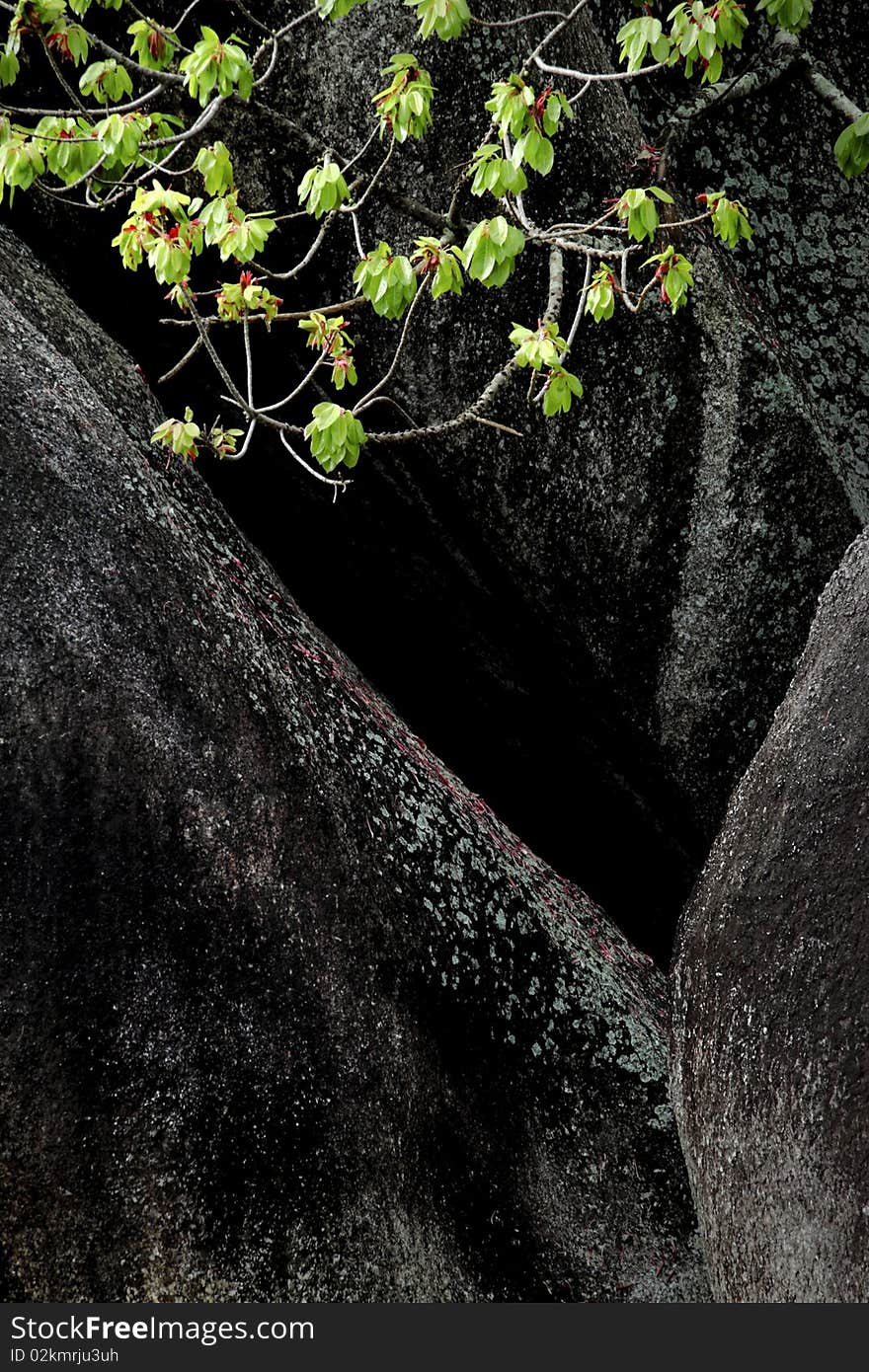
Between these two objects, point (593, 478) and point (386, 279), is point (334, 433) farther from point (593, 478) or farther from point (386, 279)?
point (593, 478)

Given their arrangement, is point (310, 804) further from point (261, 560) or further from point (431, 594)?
point (431, 594)

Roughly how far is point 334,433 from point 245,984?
165 centimetres

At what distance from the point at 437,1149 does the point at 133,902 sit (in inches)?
46.4

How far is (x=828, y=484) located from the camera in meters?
5.02

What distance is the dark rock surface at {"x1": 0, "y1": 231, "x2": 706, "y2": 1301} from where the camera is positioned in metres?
3.38

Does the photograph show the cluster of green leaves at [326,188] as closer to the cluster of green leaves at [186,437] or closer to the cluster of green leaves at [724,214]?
the cluster of green leaves at [186,437]

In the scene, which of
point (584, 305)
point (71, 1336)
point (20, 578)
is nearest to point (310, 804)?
point (20, 578)

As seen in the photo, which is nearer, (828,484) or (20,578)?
(20,578)

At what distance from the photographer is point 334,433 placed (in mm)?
3891

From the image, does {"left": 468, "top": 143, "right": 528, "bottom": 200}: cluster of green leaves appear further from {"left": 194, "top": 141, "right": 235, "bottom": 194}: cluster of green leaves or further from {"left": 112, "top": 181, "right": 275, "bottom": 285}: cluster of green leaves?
{"left": 194, "top": 141, "right": 235, "bottom": 194}: cluster of green leaves

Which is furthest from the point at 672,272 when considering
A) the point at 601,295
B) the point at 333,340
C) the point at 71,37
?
the point at 71,37

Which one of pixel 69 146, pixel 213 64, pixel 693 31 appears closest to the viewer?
pixel 213 64

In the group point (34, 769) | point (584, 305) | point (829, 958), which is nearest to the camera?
point (829, 958)

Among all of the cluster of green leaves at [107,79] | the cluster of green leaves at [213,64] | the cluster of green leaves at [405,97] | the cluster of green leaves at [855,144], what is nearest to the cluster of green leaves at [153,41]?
the cluster of green leaves at [107,79]
